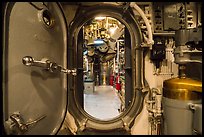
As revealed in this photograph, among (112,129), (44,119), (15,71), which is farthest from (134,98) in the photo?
(15,71)

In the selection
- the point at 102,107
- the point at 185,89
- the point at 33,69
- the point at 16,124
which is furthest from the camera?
the point at 102,107

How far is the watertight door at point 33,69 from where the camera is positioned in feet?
2.50

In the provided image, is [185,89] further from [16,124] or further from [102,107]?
[102,107]

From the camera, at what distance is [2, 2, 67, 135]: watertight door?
2.50 ft

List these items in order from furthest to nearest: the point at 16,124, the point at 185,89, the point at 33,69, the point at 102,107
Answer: the point at 102,107 < the point at 185,89 < the point at 33,69 < the point at 16,124

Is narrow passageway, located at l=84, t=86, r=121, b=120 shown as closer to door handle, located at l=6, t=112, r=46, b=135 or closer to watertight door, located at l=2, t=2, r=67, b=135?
watertight door, located at l=2, t=2, r=67, b=135

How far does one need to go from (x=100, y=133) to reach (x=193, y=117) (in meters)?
0.86

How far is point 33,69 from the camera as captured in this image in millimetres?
908

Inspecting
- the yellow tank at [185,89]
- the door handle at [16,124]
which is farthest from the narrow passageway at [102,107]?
the door handle at [16,124]

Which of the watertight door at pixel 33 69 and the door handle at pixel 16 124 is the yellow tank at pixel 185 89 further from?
the door handle at pixel 16 124

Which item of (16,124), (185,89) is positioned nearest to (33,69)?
(16,124)

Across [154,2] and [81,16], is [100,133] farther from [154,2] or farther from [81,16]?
[154,2]

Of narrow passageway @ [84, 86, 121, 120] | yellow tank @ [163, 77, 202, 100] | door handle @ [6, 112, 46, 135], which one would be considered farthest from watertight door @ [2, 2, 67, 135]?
narrow passageway @ [84, 86, 121, 120]

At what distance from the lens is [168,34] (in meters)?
1.58
